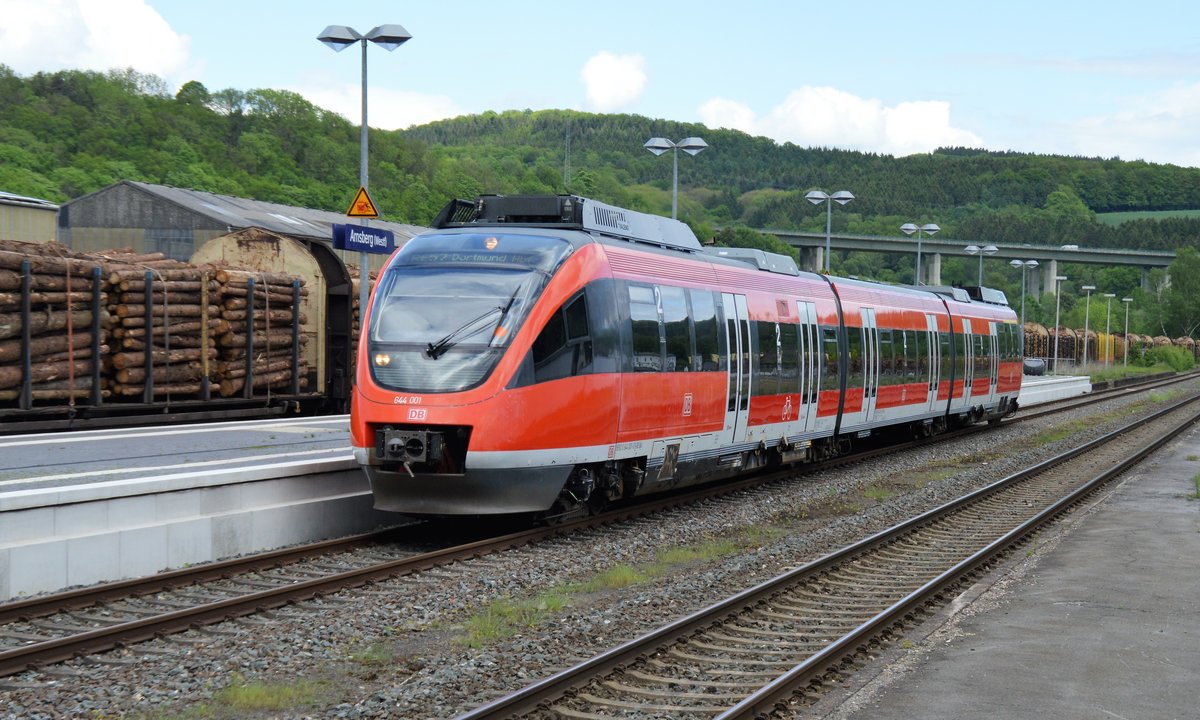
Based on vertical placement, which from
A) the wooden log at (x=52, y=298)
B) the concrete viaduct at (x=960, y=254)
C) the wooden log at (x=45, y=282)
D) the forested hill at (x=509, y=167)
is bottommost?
the wooden log at (x=52, y=298)

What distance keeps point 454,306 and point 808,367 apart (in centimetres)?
896

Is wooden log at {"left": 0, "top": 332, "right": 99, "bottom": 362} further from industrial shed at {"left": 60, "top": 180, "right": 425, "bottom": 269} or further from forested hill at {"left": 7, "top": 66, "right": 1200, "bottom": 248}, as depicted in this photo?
forested hill at {"left": 7, "top": 66, "right": 1200, "bottom": 248}

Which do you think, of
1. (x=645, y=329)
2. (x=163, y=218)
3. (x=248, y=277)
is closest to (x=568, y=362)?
(x=645, y=329)

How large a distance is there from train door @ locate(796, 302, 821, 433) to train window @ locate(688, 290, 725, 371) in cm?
369

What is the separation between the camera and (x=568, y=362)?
13.5 meters

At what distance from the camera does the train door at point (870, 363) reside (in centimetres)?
2394

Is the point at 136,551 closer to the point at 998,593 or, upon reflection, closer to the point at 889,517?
the point at 998,593

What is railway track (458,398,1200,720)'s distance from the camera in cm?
770

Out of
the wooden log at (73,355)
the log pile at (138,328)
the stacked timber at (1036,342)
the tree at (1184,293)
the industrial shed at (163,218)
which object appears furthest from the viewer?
the tree at (1184,293)

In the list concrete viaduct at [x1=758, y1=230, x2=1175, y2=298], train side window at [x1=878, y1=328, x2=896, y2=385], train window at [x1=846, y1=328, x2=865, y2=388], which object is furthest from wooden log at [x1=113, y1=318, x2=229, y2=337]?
concrete viaduct at [x1=758, y1=230, x2=1175, y2=298]

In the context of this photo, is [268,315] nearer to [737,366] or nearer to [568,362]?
[737,366]

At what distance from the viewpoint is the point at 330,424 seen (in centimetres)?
2072

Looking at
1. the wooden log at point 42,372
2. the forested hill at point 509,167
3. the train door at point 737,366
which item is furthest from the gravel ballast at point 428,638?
the forested hill at point 509,167

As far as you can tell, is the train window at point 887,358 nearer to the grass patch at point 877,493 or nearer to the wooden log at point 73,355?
the grass patch at point 877,493
